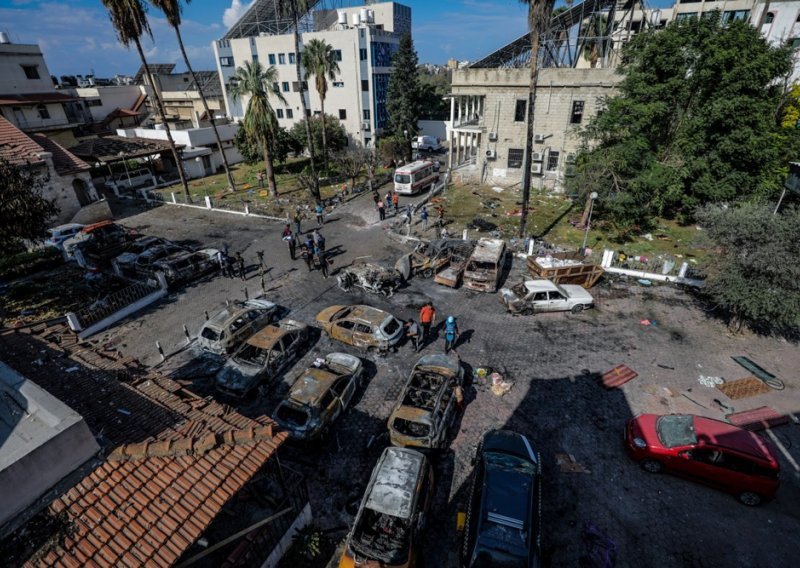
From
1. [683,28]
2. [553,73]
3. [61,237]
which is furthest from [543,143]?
[61,237]

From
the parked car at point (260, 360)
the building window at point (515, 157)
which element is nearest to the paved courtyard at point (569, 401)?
the parked car at point (260, 360)

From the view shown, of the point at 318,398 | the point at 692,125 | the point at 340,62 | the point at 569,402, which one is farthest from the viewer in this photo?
the point at 340,62

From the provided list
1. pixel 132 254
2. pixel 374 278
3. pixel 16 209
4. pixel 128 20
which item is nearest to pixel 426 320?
pixel 374 278

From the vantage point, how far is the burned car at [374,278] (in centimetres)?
1838

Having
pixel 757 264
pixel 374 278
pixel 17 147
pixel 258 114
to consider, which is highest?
pixel 258 114

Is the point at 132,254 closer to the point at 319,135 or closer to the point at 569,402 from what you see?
the point at 569,402

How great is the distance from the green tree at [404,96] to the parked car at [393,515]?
38927 mm

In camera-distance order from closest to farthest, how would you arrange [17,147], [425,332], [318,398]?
[318,398]
[425,332]
[17,147]

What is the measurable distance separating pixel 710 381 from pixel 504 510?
979cm

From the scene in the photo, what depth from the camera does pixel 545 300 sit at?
16.8 meters

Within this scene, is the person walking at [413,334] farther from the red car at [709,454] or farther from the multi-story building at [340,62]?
the multi-story building at [340,62]

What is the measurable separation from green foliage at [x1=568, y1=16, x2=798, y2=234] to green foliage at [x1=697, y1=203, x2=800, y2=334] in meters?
8.15

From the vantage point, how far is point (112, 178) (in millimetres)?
36719

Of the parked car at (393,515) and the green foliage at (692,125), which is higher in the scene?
the green foliage at (692,125)
